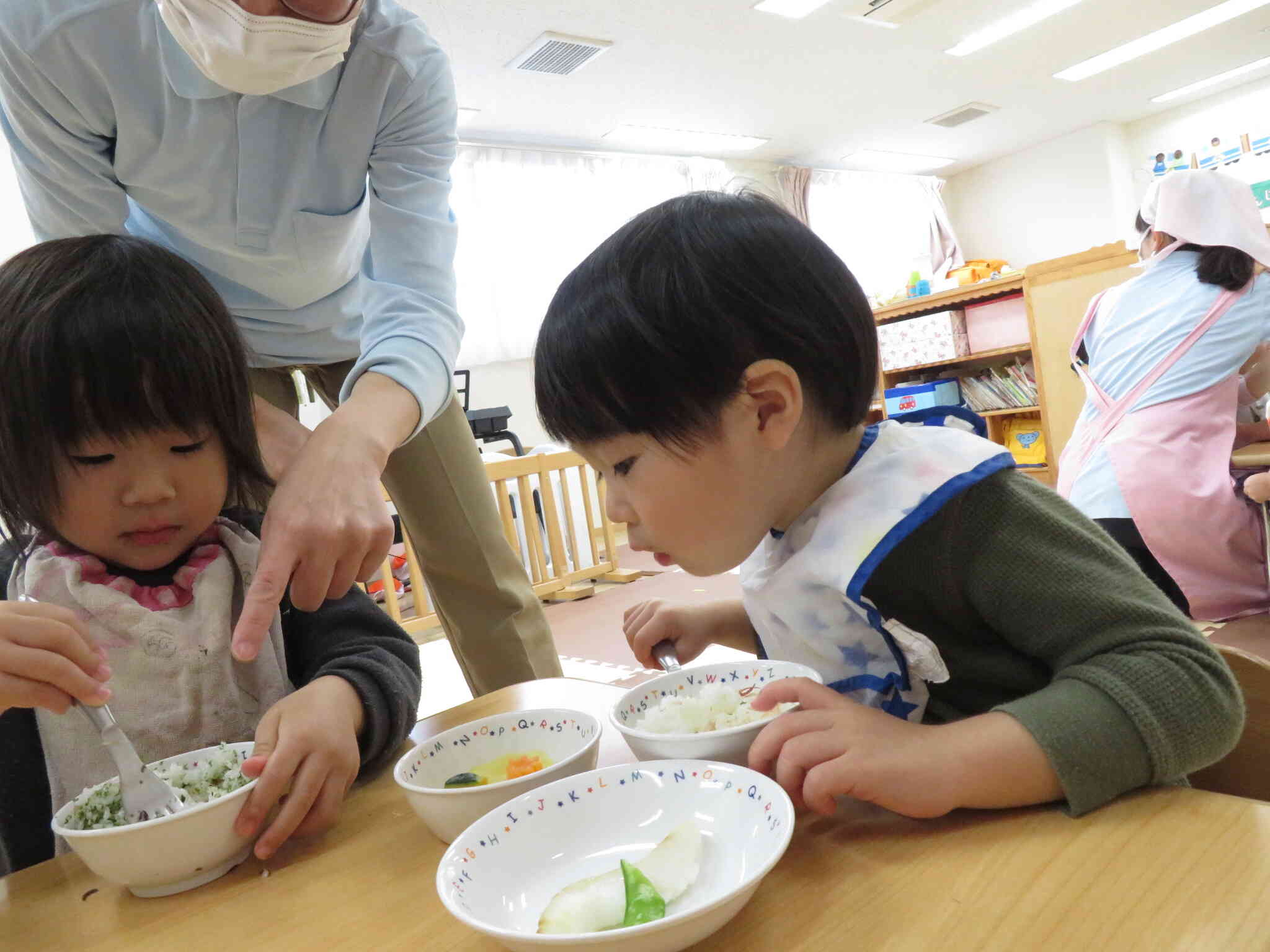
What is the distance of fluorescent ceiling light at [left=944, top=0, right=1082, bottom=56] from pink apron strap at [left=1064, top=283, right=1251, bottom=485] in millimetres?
3661

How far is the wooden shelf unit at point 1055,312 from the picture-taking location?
167 inches

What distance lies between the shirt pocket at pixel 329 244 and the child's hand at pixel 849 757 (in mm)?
944

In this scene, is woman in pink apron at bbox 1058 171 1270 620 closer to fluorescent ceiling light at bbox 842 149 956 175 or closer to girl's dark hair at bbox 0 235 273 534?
girl's dark hair at bbox 0 235 273 534

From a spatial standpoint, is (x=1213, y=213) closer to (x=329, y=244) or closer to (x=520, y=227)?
(x=329, y=244)

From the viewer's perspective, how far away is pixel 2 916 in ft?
1.95

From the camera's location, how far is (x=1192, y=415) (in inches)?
89.0

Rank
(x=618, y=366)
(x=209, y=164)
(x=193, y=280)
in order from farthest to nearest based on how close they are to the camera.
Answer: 1. (x=209, y=164)
2. (x=193, y=280)
3. (x=618, y=366)

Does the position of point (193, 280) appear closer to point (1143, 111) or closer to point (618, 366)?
point (618, 366)

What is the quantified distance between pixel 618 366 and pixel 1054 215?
882 cm

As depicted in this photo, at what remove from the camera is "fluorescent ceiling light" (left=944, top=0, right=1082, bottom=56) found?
5.11 m

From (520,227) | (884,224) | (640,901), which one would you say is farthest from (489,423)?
(884,224)

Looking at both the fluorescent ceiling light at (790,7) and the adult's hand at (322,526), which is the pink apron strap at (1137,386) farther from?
the fluorescent ceiling light at (790,7)

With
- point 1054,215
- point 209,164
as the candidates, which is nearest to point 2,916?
point 209,164

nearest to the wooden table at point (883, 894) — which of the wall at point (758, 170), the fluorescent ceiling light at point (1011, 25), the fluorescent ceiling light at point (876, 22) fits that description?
the fluorescent ceiling light at point (876, 22)
